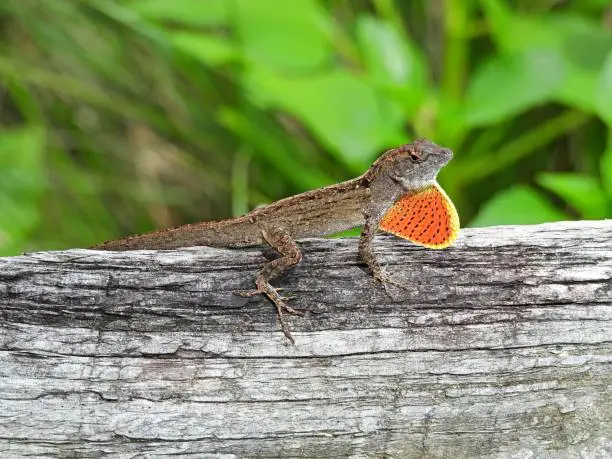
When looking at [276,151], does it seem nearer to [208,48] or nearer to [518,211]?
[208,48]

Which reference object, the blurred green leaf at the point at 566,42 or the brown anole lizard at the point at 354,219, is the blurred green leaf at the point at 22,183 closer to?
the brown anole lizard at the point at 354,219

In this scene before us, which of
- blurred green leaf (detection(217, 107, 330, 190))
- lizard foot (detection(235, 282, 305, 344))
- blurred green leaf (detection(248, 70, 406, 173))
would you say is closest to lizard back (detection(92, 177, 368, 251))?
blurred green leaf (detection(248, 70, 406, 173))

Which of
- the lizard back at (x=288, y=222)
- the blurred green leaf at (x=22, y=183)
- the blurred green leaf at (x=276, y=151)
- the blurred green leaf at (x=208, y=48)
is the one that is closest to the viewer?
the lizard back at (x=288, y=222)

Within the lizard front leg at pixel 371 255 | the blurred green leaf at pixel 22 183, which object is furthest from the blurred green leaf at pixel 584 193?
the blurred green leaf at pixel 22 183

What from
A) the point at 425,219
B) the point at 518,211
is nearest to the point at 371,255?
the point at 425,219

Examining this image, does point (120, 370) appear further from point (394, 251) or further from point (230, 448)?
point (394, 251)

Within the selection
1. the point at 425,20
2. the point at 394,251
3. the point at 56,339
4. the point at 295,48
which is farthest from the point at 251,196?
the point at 56,339

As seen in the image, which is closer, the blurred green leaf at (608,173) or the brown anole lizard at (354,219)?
the brown anole lizard at (354,219)
